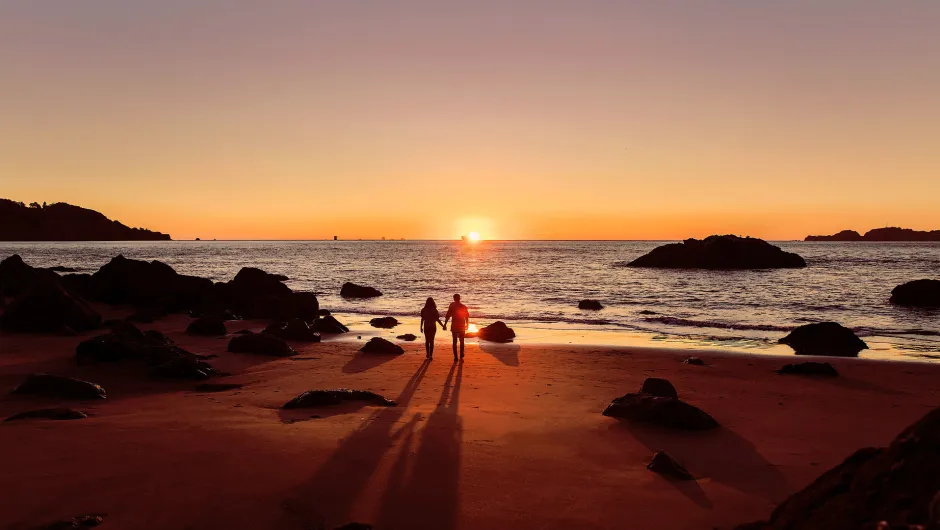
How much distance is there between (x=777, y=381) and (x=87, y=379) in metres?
17.8

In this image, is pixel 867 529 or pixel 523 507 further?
pixel 523 507

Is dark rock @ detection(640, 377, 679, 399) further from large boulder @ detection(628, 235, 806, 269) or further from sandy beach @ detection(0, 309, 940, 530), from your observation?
large boulder @ detection(628, 235, 806, 269)

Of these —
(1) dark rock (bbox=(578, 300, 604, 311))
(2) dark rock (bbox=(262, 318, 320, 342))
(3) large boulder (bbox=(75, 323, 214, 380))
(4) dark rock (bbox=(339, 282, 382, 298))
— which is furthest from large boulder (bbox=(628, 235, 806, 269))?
(3) large boulder (bbox=(75, 323, 214, 380))

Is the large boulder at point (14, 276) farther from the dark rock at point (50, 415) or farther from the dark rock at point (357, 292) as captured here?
the dark rock at point (50, 415)

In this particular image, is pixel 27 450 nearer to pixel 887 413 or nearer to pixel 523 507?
pixel 523 507

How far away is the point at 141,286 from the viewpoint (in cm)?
3475

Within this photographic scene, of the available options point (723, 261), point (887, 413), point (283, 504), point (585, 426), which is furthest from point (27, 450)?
point (723, 261)

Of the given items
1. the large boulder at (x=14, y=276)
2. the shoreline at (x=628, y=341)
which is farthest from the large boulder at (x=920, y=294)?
the large boulder at (x=14, y=276)

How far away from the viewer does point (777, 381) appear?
50.5 feet

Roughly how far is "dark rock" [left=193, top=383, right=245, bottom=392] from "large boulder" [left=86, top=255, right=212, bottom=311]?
2202 cm

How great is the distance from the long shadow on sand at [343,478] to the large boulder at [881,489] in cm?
467

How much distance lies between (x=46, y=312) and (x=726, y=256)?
8388 cm

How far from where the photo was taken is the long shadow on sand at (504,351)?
19.0 metres

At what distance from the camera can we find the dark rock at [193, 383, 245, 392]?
13502mm
